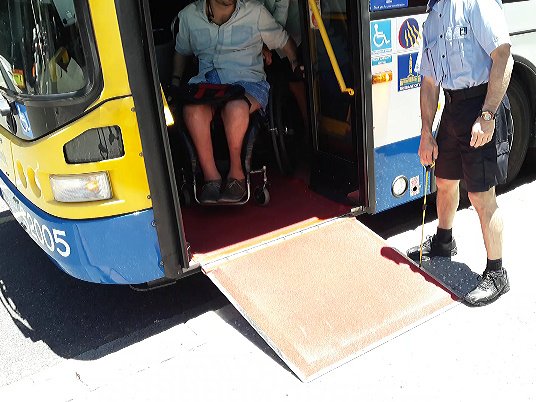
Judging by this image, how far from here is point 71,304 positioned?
3.45 m

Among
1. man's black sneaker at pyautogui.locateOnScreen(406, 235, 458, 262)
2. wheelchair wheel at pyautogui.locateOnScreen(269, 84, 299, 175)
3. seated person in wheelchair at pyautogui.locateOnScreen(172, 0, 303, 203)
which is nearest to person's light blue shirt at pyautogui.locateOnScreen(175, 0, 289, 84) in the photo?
seated person in wheelchair at pyautogui.locateOnScreen(172, 0, 303, 203)

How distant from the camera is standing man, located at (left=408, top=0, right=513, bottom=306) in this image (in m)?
2.56

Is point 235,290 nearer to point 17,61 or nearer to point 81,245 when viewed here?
point 81,245

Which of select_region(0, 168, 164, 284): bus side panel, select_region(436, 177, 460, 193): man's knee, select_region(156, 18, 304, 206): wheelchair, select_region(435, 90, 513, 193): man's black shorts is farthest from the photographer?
select_region(156, 18, 304, 206): wheelchair

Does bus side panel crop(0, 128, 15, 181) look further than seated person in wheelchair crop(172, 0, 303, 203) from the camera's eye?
No

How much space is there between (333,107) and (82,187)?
5.54 feet

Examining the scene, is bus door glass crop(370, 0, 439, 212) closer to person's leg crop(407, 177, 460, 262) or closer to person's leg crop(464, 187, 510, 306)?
person's leg crop(407, 177, 460, 262)

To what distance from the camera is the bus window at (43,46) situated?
2.49 m

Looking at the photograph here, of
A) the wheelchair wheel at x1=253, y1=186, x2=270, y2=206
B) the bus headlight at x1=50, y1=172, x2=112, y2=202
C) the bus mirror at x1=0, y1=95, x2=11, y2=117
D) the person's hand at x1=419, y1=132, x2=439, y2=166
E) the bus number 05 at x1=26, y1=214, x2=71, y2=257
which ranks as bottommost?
the wheelchair wheel at x1=253, y1=186, x2=270, y2=206

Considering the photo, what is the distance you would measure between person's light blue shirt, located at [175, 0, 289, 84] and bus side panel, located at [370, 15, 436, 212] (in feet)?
2.98

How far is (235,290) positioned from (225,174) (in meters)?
1.22

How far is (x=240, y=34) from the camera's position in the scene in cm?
375

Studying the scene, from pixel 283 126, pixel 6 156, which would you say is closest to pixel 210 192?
pixel 283 126

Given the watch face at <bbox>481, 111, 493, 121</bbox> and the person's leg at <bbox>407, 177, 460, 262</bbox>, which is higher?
the watch face at <bbox>481, 111, 493, 121</bbox>
